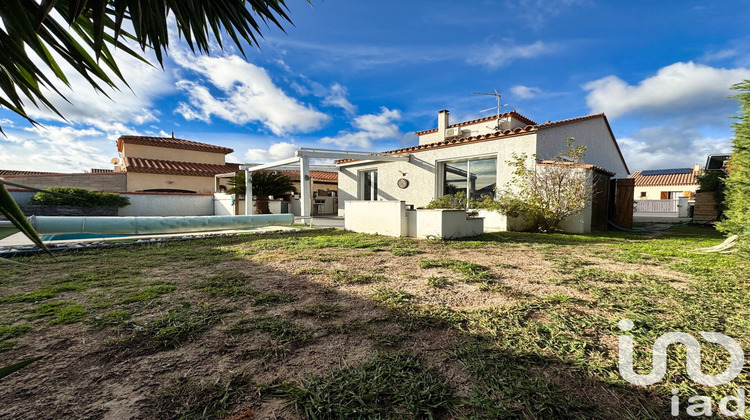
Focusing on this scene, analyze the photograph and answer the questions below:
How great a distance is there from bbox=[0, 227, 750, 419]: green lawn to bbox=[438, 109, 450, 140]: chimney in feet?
40.2

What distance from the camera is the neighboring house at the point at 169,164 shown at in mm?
18062

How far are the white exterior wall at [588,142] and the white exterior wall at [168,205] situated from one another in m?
16.7

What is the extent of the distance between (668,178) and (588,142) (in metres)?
31.2

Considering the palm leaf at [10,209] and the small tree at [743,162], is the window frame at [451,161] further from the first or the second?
the palm leaf at [10,209]

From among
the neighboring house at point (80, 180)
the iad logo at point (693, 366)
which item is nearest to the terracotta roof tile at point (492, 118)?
the iad logo at point (693, 366)

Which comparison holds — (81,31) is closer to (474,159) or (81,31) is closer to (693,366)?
(693,366)

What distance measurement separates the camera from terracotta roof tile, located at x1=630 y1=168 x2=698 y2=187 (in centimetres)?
3104

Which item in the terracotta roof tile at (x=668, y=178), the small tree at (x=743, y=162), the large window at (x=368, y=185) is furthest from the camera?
the terracotta roof tile at (x=668, y=178)

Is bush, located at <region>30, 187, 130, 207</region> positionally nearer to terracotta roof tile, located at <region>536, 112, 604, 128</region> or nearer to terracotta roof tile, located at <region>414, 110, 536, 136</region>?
terracotta roof tile, located at <region>414, 110, 536, 136</region>

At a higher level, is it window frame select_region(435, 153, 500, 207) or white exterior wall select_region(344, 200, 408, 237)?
window frame select_region(435, 153, 500, 207)

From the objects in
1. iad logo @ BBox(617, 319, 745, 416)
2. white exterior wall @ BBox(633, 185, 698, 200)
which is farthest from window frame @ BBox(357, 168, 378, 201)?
white exterior wall @ BBox(633, 185, 698, 200)

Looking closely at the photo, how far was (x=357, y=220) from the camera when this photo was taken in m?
9.61

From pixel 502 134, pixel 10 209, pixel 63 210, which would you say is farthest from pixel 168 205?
pixel 10 209

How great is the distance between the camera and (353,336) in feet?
7.54
